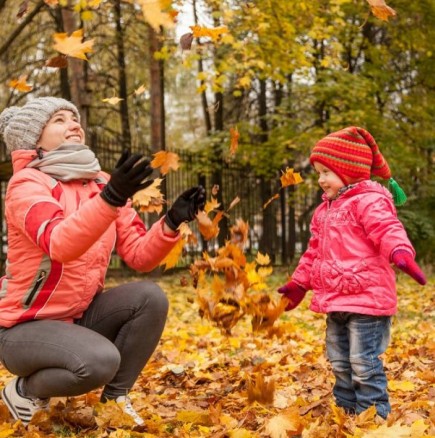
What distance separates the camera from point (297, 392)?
368cm

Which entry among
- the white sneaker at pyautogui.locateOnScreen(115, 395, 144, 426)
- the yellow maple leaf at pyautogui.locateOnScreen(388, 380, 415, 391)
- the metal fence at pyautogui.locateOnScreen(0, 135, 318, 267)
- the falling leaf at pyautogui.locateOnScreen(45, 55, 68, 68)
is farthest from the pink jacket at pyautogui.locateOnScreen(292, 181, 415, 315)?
the metal fence at pyautogui.locateOnScreen(0, 135, 318, 267)

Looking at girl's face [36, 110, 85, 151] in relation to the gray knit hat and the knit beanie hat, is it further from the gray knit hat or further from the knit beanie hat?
the knit beanie hat

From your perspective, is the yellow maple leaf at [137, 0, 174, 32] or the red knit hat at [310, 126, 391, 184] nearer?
the yellow maple leaf at [137, 0, 174, 32]

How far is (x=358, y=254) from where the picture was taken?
2943 mm

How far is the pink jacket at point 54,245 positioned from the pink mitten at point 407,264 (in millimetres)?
998

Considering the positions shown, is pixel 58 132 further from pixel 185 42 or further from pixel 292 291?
pixel 292 291

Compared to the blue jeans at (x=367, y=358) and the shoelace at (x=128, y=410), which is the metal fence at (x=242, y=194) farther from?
the blue jeans at (x=367, y=358)

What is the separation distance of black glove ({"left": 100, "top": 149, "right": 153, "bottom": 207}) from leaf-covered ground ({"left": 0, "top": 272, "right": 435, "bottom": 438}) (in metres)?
0.99

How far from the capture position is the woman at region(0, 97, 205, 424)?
8.82 ft

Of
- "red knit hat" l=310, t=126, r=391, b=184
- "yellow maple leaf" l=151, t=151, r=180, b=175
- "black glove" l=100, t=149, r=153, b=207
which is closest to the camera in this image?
"black glove" l=100, t=149, r=153, b=207

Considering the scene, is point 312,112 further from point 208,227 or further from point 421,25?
point 208,227

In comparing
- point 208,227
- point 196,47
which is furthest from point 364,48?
point 208,227

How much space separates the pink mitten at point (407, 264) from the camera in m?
2.63

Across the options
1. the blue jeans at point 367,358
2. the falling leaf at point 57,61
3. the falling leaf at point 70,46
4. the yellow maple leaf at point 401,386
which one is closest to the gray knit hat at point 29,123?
the falling leaf at point 70,46
